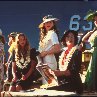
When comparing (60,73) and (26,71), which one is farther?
(26,71)

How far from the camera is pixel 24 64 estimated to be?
20.2ft

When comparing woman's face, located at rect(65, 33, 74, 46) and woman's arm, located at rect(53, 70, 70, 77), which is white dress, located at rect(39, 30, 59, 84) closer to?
woman's face, located at rect(65, 33, 74, 46)

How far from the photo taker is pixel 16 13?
10633 millimetres

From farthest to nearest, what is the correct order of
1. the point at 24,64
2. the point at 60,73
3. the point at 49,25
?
the point at 49,25 → the point at 24,64 → the point at 60,73

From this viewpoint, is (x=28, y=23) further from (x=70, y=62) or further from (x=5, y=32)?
(x=70, y=62)

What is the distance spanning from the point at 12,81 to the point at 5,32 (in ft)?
13.5

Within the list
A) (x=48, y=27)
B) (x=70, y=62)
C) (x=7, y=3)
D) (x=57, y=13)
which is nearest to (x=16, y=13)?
(x=7, y=3)

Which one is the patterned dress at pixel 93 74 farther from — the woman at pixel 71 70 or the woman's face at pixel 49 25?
the woman's face at pixel 49 25

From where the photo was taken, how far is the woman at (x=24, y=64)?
20.1ft

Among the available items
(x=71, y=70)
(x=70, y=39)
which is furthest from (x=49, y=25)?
(x=71, y=70)

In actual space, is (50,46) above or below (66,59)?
above

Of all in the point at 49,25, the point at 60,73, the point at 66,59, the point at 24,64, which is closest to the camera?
the point at 60,73

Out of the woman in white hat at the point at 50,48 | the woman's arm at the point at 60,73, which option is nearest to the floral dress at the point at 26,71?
the woman in white hat at the point at 50,48

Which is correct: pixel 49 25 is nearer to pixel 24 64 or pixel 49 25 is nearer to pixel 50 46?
pixel 50 46
